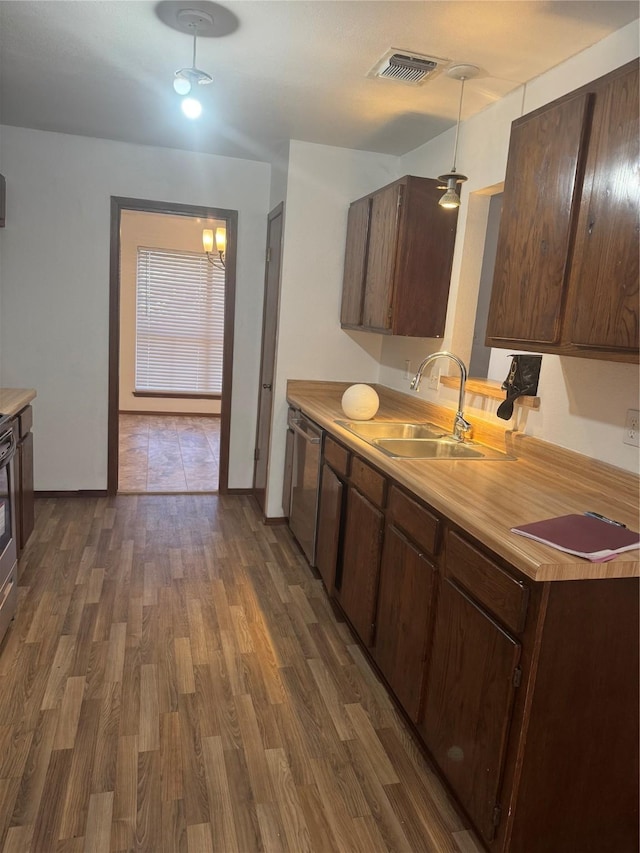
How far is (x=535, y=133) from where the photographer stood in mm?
1993

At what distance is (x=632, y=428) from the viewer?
1952 mm

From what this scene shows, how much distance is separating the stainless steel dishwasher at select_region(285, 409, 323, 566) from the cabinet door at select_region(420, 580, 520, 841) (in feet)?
4.73

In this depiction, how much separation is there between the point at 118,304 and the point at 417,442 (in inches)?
101

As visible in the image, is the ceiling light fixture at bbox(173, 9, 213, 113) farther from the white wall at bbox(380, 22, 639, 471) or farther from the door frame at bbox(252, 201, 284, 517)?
the door frame at bbox(252, 201, 284, 517)

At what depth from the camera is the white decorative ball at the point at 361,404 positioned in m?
3.17

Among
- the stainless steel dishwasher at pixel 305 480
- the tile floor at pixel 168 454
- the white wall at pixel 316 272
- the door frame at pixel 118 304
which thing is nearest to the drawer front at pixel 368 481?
the stainless steel dishwasher at pixel 305 480

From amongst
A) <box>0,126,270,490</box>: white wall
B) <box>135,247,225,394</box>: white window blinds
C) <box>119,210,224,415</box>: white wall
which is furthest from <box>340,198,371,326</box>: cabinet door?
<box>135,247,225,394</box>: white window blinds

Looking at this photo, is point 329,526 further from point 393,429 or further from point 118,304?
point 118,304

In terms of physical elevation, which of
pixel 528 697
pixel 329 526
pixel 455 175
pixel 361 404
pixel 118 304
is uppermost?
pixel 455 175

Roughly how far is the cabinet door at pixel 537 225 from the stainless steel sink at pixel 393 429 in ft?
3.05

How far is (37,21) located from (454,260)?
2.11 m

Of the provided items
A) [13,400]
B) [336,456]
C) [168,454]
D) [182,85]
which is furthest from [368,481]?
[168,454]

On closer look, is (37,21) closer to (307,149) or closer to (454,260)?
(307,149)

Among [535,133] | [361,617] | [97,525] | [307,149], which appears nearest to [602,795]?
[361,617]
